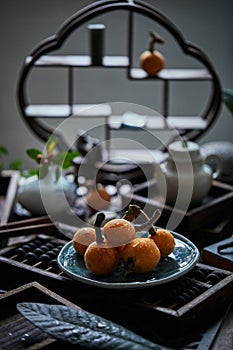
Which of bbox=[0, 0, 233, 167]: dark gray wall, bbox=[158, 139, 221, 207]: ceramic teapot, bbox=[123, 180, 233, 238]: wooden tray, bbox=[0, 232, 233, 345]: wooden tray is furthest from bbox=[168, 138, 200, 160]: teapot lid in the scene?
bbox=[0, 0, 233, 167]: dark gray wall

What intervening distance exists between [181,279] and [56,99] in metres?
1.89

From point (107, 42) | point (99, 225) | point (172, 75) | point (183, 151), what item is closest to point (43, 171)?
point (183, 151)

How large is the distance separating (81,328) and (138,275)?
0.70 ft

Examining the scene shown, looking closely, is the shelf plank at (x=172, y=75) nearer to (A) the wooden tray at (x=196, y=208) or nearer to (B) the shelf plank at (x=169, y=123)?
(B) the shelf plank at (x=169, y=123)

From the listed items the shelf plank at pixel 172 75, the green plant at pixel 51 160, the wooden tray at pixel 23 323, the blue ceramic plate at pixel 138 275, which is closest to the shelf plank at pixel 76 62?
the shelf plank at pixel 172 75

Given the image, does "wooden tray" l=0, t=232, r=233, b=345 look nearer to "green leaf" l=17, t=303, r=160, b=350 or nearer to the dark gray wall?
"green leaf" l=17, t=303, r=160, b=350

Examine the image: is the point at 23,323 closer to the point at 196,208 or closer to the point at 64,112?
the point at 196,208

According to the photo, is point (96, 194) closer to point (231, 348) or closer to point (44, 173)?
point (44, 173)

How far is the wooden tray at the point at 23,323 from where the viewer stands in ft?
3.70

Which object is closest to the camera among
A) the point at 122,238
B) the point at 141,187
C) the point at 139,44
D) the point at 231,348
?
the point at 231,348

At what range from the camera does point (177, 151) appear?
5.57 feet

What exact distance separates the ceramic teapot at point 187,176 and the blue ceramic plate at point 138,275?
314 millimetres

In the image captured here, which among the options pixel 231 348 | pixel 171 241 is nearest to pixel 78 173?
pixel 171 241

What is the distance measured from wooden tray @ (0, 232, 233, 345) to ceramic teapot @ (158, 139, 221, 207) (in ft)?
1.22
